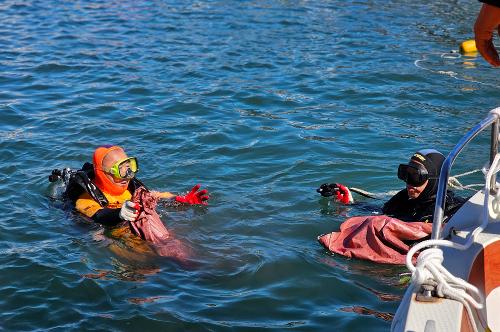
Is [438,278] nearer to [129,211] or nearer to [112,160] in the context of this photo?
[129,211]

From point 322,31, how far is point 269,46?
1740mm

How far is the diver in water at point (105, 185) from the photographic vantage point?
7.31 metres

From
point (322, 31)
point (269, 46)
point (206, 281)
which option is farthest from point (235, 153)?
point (322, 31)

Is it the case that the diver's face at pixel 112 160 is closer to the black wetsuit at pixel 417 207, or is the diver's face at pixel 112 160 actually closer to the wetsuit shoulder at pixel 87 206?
the wetsuit shoulder at pixel 87 206

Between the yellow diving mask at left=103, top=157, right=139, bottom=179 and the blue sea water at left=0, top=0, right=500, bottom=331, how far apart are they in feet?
1.87

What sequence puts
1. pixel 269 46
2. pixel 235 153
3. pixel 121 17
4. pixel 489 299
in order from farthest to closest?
1. pixel 121 17
2. pixel 269 46
3. pixel 235 153
4. pixel 489 299

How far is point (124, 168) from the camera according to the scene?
7.31 meters

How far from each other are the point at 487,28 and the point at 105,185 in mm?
4910

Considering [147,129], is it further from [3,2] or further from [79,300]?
[3,2]

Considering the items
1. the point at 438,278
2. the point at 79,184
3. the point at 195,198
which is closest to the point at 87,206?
the point at 79,184

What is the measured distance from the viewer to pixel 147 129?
408 inches

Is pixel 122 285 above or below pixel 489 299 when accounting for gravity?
below

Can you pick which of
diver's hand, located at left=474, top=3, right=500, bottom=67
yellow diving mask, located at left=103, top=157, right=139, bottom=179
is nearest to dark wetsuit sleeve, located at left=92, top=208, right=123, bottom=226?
yellow diving mask, located at left=103, top=157, right=139, bottom=179

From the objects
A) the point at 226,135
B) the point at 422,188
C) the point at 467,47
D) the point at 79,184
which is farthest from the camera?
the point at 467,47
